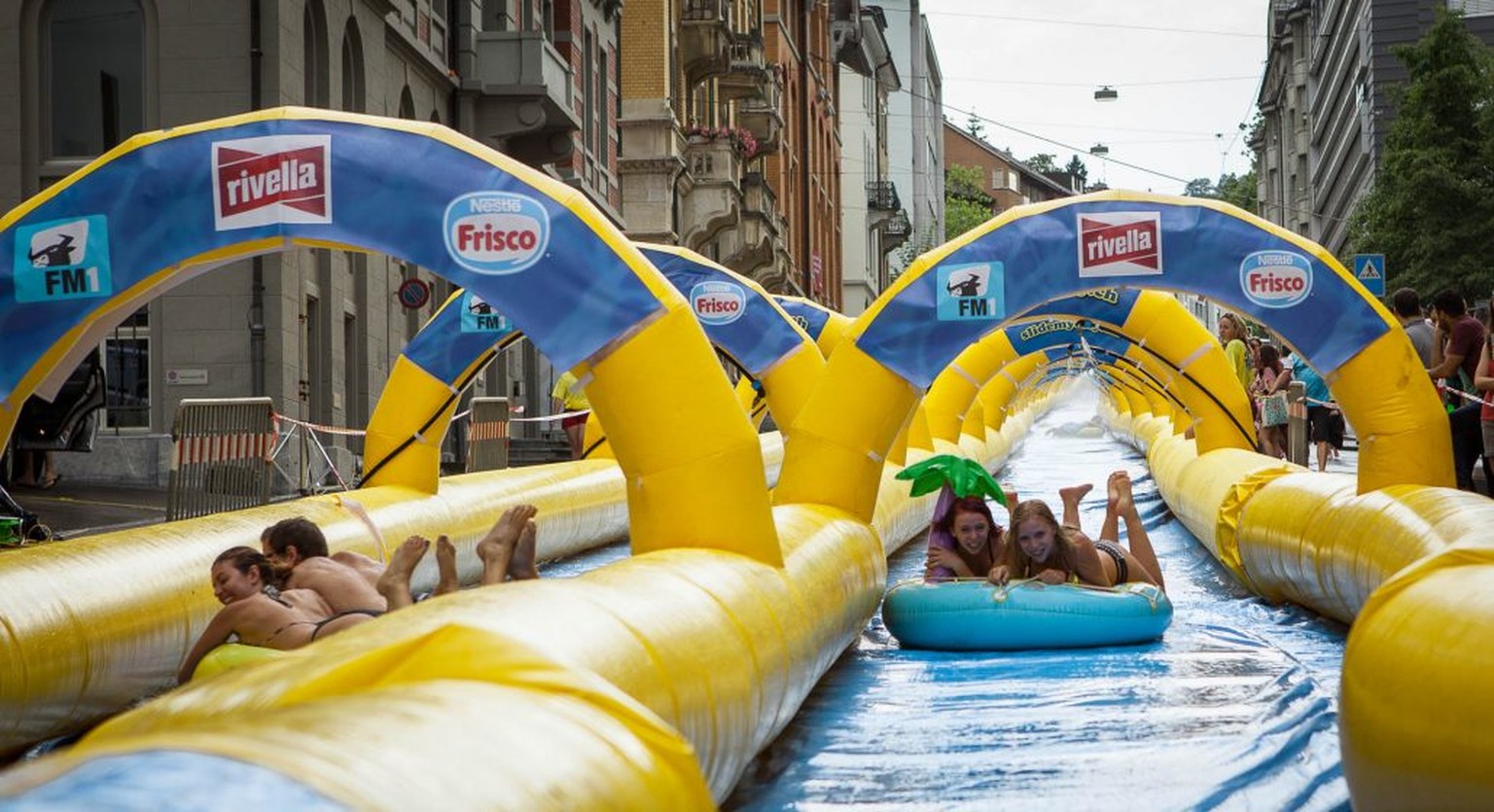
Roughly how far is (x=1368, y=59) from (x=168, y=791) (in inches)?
2022

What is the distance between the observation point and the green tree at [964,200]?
10069 cm

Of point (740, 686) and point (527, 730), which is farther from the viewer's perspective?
point (740, 686)

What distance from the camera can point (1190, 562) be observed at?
51.1 feet

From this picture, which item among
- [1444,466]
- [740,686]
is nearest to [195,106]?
[1444,466]

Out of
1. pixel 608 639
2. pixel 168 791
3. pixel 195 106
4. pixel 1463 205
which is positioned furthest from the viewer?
pixel 1463 205

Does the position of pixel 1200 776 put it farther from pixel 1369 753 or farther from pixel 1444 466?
A: pixel 1444 466

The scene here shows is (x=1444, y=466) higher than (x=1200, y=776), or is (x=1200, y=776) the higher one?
(x=1444, y=466)

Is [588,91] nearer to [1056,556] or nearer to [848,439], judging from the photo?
[848,439]

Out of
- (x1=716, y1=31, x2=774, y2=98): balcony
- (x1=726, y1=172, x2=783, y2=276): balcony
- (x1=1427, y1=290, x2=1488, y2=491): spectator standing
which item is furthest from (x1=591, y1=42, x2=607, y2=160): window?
(x1=1427, y1=290, x2=1488, y2=491): spectator standing

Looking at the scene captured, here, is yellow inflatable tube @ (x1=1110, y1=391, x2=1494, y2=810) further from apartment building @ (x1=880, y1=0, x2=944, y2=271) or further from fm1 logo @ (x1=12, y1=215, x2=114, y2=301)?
apartment building @ (x1=880, y1=0, x2=944, y2=271)

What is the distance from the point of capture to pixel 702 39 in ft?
132

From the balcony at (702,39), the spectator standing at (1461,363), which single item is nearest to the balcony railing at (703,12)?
the balcony at (702,39)

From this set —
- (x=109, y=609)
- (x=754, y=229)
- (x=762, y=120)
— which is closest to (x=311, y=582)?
(x=109, y=609)

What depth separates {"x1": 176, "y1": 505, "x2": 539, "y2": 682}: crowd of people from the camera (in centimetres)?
683
